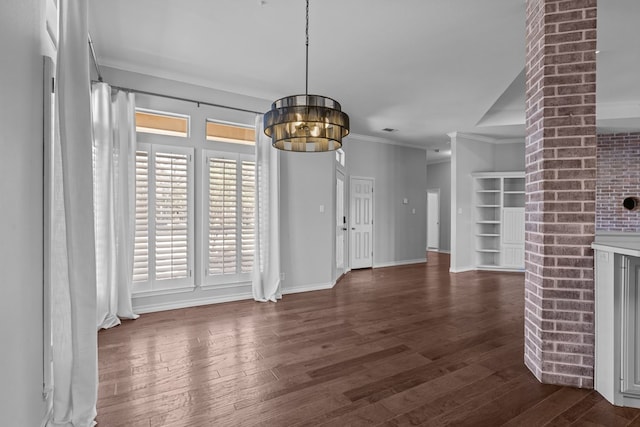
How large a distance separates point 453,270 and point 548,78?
509cm

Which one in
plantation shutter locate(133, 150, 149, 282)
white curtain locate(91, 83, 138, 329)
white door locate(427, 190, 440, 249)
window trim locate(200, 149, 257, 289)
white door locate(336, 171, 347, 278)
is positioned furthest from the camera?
white door locate(427, 190, 440, 249)

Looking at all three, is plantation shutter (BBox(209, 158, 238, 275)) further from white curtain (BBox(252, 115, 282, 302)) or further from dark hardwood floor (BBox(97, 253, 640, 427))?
dark hardwood floor (BBox(97, 253, 640, 427))

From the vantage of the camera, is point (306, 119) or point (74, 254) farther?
point (306, 119)

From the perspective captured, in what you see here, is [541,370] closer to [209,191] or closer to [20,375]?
[20,375]

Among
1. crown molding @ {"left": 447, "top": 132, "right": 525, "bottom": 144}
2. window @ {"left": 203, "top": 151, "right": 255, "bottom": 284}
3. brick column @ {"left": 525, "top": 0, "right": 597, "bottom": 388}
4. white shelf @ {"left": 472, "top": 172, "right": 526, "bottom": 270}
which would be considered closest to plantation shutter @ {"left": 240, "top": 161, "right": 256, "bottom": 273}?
window @ {"left": 203, "top": 151, "right": 255, "bottom": 284}

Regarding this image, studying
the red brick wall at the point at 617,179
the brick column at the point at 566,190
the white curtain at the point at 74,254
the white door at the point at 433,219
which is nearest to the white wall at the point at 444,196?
the white door at the point at 433,219

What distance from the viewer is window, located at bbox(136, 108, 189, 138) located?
3955 mm

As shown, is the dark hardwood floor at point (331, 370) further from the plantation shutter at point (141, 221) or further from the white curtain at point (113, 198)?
the plantation shutter at point (141, 221)

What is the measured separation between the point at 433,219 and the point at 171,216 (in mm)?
8304

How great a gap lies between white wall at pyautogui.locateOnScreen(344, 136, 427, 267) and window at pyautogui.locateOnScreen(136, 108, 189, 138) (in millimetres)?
3579

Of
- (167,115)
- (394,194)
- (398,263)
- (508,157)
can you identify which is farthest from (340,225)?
(508,157)

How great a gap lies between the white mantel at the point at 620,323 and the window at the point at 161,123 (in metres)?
4.33

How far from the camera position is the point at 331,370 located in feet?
8.39

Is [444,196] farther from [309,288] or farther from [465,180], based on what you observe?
[309,288]
